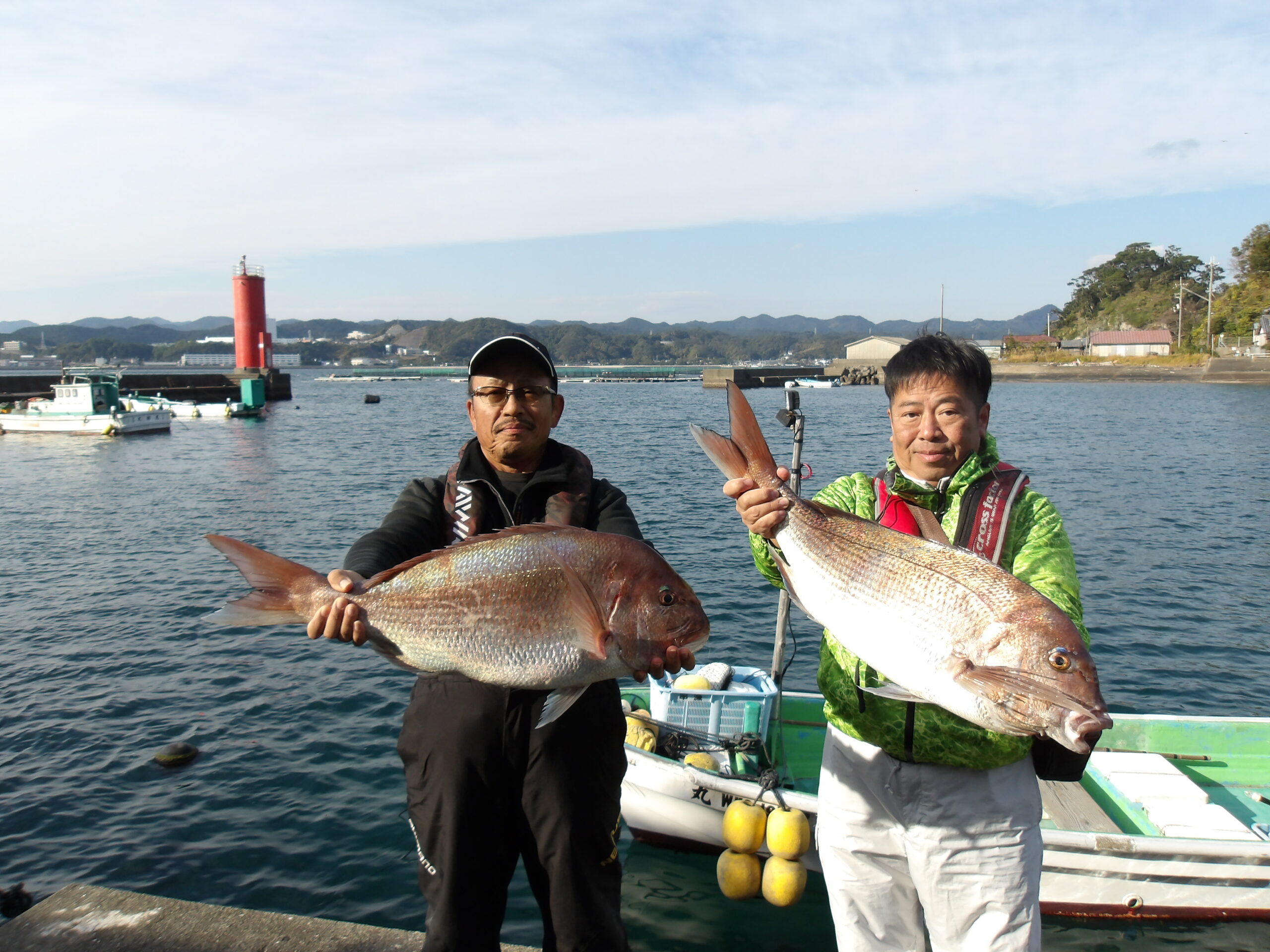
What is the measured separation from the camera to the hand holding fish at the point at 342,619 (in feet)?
9.91

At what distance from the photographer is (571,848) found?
9.85 feet

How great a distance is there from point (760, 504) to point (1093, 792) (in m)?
5.86

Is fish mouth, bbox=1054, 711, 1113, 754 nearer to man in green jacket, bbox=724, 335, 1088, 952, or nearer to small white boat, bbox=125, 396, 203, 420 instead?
man in green jacket, bbox=724, 335, 1088, 952

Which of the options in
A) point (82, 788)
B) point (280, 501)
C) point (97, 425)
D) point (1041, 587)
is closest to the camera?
point (1041, 587)

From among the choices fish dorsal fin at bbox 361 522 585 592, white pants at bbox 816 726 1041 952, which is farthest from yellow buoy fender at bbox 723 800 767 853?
fish dorsal fin at bbox 361 522 585 592

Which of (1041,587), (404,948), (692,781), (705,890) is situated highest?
(1041,587)

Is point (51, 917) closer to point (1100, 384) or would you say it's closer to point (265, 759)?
point (265, 759)

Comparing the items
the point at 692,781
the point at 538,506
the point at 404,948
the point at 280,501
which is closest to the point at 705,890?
the point at 692,781

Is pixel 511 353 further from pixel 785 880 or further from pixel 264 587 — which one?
pixel 785 880

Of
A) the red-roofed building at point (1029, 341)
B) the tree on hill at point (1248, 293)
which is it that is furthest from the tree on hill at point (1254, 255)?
the red-roofed building at point (1029, 341)

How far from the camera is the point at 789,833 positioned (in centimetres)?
689

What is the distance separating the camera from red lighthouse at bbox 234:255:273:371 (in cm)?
7612

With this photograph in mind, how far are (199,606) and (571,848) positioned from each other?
14.6m

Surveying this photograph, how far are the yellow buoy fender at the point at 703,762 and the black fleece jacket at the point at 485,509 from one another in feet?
15.2
